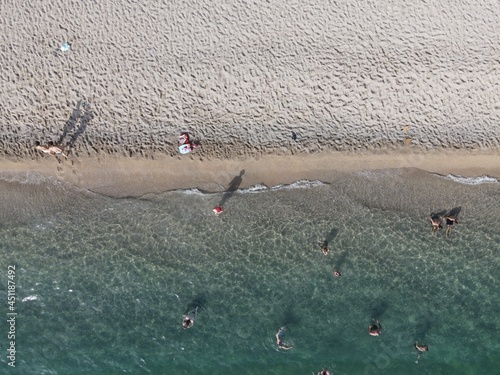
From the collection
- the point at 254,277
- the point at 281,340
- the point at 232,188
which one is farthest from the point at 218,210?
the point at 281,340

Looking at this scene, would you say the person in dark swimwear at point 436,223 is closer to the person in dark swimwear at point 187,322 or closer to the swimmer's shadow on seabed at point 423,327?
the swimmer's shadow on seabed at point 423,327

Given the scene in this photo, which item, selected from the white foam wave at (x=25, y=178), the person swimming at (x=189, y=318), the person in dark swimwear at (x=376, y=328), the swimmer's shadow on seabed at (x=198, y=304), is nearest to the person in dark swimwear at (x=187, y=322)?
the person swimming at (x=189, y=318)

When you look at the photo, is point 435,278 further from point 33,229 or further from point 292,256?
point 33,229

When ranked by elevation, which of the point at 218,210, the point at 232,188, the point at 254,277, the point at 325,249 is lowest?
the point at 254,277

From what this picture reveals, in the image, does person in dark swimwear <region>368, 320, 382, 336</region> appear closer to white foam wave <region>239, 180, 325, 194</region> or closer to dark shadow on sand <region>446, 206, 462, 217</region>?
dark shadow on sand <region>446, 206, 462, 217</region>

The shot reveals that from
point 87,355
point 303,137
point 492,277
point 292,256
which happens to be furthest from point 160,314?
point 492,277

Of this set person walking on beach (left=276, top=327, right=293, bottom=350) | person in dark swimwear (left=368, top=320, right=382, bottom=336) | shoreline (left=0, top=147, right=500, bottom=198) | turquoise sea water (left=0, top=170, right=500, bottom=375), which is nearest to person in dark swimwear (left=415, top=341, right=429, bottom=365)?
turquoise sea water (left=0, top=170, right=500, bottom=375)

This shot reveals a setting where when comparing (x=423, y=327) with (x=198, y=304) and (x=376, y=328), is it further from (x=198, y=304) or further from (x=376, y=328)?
(x=198, y=304)
